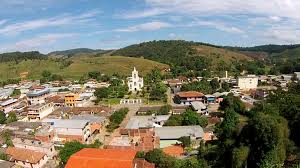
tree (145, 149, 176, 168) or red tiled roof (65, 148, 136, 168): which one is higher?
red tiled roof (65, 148, 136, 168)

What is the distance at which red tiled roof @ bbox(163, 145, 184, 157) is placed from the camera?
111 feet

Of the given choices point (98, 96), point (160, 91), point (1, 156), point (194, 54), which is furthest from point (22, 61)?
point (1, 156)

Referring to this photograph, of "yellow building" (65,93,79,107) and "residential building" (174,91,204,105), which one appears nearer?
"residential building" (174,91,204,105)

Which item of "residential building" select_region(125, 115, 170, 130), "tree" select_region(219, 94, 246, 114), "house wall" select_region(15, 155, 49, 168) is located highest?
"tree" select_region(219, 94, 246, 114)

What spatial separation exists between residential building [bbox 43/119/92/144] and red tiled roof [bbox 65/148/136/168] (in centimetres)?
1255

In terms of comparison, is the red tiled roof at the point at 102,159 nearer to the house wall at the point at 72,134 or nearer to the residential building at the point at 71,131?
the house wall at the point at 72,134

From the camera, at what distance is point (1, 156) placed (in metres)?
33.4

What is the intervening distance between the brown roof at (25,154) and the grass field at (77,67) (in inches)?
2929

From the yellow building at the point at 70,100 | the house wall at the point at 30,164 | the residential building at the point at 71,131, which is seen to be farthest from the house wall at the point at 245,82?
the house wall at the point at 30,164

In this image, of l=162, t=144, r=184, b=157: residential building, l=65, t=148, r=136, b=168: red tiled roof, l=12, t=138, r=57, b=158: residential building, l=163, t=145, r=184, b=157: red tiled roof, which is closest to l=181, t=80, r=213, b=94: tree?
l=162, t=144, r=184, b=157: residential building

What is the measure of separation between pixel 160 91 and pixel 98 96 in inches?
508

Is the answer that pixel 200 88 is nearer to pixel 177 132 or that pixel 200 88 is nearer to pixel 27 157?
pixel 177 132

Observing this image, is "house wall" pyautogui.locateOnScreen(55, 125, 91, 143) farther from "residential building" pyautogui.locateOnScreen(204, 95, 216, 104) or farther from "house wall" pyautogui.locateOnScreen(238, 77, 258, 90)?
"house wall" pyautogui.locateOnScreen(238, 77, 258, 90)

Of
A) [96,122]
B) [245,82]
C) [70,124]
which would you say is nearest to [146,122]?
[96,122]
